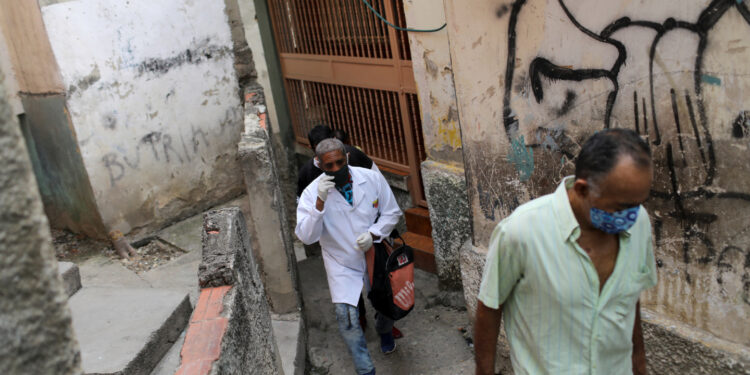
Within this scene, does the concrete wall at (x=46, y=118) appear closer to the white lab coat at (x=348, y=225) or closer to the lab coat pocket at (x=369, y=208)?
the white lab coat at (x=348, y=225)

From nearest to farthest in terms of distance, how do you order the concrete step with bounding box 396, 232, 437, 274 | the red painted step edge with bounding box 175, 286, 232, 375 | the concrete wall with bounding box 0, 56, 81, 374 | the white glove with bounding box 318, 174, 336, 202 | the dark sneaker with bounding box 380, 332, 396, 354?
the concrete wall with bounding box 0, 56, 81, 374 < the red painted step edge with bounding box 175, 286, 232, 375 < the white glove with bounding box 318, 174, 336, 202 < the dark sneaker with bounding box 380, 332, 396, 354 < the concrete step with bounding box 396, 232, 437, 274

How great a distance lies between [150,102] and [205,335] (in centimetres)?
538

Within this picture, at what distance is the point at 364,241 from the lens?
4488 millimetres

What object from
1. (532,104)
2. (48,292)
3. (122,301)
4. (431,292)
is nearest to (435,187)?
(431,292)

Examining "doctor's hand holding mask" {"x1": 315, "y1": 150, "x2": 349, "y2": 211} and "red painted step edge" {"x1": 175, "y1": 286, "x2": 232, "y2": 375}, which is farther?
"doctor's hand holding mask" {"x1": 315, "y1": 150, "x2": 349, "y2": 211}

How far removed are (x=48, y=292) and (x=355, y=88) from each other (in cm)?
648

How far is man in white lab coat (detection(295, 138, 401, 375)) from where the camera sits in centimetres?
442

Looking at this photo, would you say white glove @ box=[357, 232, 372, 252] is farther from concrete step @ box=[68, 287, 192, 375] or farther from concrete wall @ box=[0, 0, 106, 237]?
concrete wall @ box=[0, 0, 106, 237]

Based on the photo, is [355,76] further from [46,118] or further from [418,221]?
[46,118]

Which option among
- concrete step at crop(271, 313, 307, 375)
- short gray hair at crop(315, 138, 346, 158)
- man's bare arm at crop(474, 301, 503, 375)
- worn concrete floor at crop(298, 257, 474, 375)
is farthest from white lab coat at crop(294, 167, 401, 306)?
man's bare arm at crop(474, 301, 503, 375)

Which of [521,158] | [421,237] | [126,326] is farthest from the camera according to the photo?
[421,237]

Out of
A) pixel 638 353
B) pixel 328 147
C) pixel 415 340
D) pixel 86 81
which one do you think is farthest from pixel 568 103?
pixel 86 81

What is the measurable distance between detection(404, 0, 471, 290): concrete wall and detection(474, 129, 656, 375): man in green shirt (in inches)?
120

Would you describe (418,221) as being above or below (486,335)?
below
